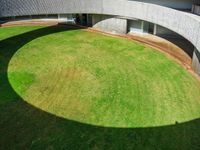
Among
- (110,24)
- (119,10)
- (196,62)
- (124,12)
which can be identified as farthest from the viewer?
(110,24)

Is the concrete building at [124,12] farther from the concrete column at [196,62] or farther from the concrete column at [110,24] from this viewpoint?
the concrete column at [196,62]

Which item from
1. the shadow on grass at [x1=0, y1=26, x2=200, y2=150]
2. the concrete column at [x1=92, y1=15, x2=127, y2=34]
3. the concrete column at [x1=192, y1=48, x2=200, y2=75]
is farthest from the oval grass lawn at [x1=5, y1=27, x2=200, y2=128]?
the concrete column at [x1=92, y1=15, x2=127, y2=34]

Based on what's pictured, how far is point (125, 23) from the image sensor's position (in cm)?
3031

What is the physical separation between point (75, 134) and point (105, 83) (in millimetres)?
6337

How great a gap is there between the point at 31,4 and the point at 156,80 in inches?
607

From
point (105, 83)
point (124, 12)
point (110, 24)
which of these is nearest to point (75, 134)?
point (105, 83)

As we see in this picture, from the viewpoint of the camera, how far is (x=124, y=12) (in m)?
29.4

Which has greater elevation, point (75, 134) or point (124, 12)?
point (124, 12)

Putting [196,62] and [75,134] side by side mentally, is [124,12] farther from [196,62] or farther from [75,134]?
[75,134]

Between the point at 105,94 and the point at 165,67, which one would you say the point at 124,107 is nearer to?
the point at 105,94

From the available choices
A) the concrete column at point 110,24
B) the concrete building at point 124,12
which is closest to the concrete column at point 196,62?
the concrete building at point 124,12

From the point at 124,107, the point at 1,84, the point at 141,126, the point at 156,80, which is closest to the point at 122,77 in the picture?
the point at 156,80

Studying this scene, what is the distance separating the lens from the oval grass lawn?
55.7 feet

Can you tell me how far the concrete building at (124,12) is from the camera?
24.6 metres
